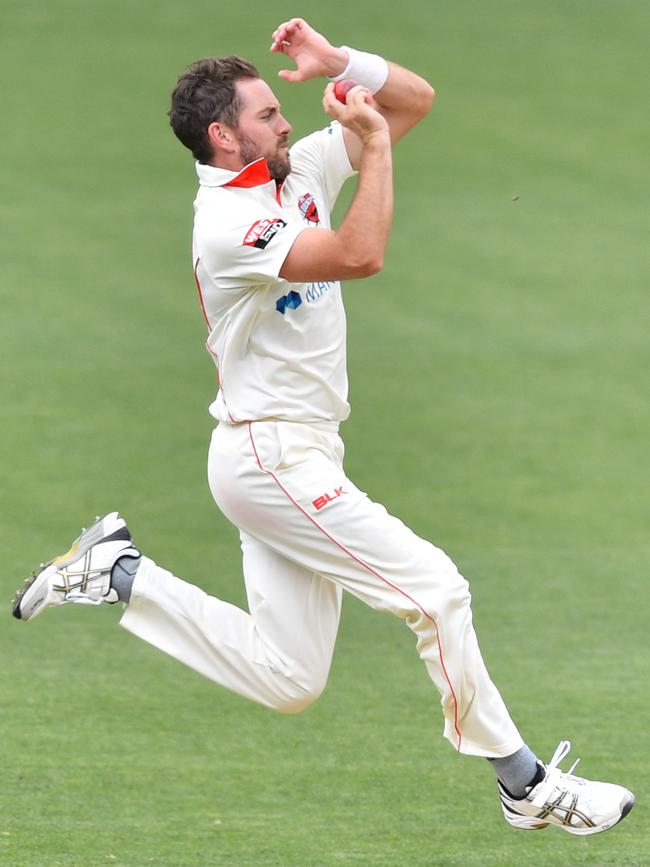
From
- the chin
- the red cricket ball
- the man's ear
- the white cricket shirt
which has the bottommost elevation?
the white cricket shirt

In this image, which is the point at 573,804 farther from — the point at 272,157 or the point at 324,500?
the point at 272,157

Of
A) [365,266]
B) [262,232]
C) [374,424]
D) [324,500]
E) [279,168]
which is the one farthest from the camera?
[374,424]

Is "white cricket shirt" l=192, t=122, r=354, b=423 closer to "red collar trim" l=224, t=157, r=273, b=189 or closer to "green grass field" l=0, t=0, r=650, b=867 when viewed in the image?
"red collar trim" l=224, t=157, r=273, b=189

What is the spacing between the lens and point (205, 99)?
4949mm

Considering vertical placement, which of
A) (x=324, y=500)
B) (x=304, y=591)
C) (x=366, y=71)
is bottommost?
(x=304, y=591)

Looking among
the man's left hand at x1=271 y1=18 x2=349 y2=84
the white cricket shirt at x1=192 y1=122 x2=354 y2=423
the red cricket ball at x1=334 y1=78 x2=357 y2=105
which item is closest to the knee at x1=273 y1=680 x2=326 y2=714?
the white cricket shirt at x1=192 y1=122 x2=354 y2=423

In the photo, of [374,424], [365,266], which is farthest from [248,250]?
[374,424]

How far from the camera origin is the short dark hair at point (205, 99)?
4938 millimetres

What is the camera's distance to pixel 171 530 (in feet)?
32.3

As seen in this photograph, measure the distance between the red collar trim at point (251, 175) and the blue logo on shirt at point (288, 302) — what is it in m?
0.38

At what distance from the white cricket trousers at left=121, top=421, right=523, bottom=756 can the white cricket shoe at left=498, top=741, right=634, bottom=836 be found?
0.18 metres

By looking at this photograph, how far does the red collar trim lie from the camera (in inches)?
194

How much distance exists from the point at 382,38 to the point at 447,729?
47.0 ft

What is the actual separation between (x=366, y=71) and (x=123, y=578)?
1.96 metres
